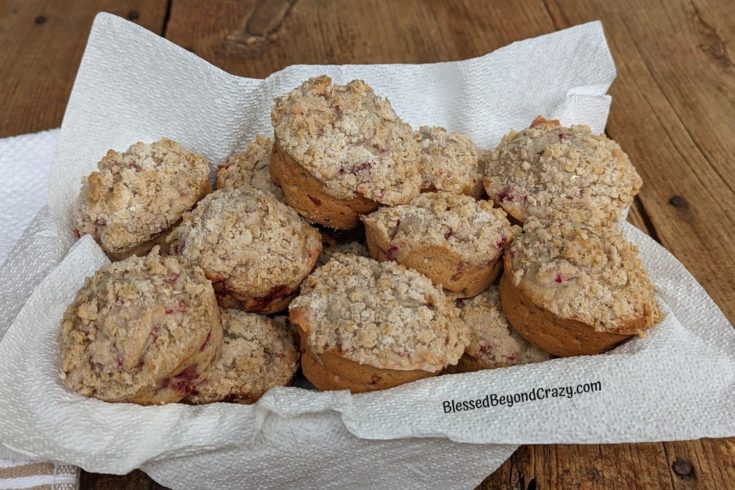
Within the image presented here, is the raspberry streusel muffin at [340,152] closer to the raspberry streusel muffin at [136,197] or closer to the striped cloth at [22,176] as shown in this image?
the raspberry streusel muffin at [136,197]

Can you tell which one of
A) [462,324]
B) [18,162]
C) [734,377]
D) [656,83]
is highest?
[18,162]

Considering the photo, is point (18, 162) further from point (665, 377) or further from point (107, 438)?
point (665, 377)

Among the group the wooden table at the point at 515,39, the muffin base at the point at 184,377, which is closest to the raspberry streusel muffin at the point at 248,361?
the muffin base at the point at 184,377

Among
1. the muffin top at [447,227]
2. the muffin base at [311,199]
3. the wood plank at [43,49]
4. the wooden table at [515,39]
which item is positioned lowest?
the wooden table at [515,39]

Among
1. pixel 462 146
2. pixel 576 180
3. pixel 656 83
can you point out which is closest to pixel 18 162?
pixel 462 146

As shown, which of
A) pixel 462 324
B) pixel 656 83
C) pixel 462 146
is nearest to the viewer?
pixel 462 324

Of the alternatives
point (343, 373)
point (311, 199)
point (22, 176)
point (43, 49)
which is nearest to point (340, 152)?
point (311, 199)

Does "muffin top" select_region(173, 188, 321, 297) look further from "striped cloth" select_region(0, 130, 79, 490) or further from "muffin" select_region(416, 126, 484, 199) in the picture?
"striped cloth" select_region(0, 130, 79, 490)
